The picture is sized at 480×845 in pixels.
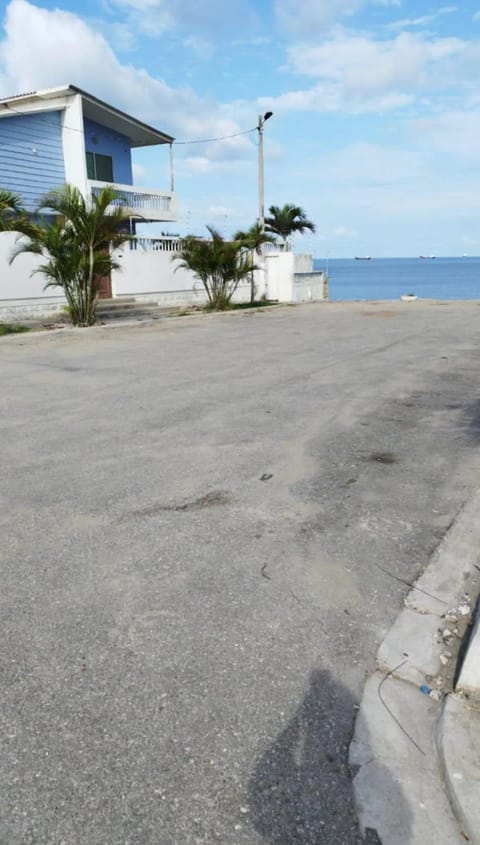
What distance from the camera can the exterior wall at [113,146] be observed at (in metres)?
24.4

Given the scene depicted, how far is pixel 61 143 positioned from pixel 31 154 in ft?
4.65

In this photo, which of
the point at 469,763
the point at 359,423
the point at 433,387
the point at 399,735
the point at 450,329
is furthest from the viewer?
the point at 450,329

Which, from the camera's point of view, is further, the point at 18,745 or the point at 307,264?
the point at 307,264

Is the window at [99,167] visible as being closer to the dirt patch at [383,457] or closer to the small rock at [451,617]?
the dirt patch at [383,457]

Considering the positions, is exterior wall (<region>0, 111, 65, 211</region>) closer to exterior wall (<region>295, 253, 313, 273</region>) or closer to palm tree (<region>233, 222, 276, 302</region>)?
palm tree (<region>233, 222, 276, 302</region>)

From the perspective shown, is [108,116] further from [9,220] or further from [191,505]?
[191,505]

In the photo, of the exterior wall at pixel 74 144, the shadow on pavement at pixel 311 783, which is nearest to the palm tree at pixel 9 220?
the exterior wall at pixel 74 144

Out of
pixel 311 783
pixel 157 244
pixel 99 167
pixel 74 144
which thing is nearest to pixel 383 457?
pixel 311 783

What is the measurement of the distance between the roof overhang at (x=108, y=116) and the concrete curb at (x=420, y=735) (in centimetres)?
2289

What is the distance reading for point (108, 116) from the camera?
77.9 feet

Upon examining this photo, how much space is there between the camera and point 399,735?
2197 mm

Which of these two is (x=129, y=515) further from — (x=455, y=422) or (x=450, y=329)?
(x=450, y=329)

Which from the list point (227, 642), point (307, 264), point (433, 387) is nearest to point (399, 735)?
point (227, 642)

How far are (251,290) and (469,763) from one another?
83.6 ft
